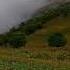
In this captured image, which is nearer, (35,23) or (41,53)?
A: (41,53)

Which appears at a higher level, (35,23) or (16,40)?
(35,23)

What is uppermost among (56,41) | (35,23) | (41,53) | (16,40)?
(35,23)

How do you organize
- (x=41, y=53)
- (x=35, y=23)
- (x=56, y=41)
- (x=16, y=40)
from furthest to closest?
(x=35, y=23)
(x=16, y=40)
(x=56, y=41)
(x=41, y=53)

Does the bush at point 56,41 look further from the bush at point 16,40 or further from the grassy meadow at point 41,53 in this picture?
the bush at point 16,40

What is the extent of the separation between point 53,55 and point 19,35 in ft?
26.1

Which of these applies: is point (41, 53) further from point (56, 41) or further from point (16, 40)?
point (16, 40)

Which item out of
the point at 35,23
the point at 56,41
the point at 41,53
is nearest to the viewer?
the point at 41,53

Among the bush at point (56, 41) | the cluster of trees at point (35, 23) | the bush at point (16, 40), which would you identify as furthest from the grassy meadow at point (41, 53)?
the bush at point (16, 40)

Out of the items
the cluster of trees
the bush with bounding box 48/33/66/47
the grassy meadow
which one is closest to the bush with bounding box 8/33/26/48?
the cluster of trees

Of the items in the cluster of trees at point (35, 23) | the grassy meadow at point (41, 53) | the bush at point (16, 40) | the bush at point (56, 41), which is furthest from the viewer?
the cluster of trees at point (35, 23)

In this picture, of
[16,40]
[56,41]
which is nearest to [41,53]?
[56,41]

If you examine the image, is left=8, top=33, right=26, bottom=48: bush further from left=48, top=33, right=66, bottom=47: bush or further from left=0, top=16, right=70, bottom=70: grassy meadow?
left=48, top=33, right=66, bottom=47: bush

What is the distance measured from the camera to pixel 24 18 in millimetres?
40188

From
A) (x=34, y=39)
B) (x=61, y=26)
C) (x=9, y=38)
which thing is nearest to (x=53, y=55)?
(x=9, y=38)
